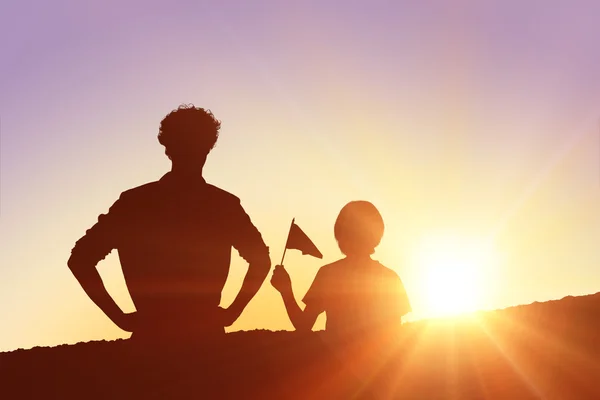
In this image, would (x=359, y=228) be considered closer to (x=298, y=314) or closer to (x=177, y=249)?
(x=298, y=314)

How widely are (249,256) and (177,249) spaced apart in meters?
0.58

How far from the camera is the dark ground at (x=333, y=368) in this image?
459 centimetres

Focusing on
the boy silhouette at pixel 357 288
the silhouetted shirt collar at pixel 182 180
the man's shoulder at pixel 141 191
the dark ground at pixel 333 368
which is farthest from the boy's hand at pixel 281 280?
the man's shoulder at pixel 141 191

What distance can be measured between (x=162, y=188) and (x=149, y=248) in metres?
0.47

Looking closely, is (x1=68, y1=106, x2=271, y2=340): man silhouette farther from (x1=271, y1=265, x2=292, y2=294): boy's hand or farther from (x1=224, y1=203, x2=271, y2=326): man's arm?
(x1=271, y1=265, x2=292, y2=294): boy's hand

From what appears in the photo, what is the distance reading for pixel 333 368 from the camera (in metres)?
5.04

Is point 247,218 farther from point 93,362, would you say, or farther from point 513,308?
point 513,308

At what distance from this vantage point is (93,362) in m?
4.89

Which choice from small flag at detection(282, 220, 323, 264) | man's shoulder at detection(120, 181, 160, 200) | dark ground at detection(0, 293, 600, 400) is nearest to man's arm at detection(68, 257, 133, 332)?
dark ground at detection(0, 293, 600, 400)

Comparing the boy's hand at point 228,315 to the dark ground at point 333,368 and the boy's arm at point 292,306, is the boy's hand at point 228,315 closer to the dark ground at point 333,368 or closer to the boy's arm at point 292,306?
the dark ground at point 333,368

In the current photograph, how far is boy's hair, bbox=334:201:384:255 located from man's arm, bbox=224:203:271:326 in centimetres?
140

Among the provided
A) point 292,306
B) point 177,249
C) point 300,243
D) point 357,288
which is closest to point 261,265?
point 177,249

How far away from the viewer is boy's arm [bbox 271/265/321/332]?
5.79 metres

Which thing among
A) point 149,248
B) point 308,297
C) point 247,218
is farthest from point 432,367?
point 149,248
